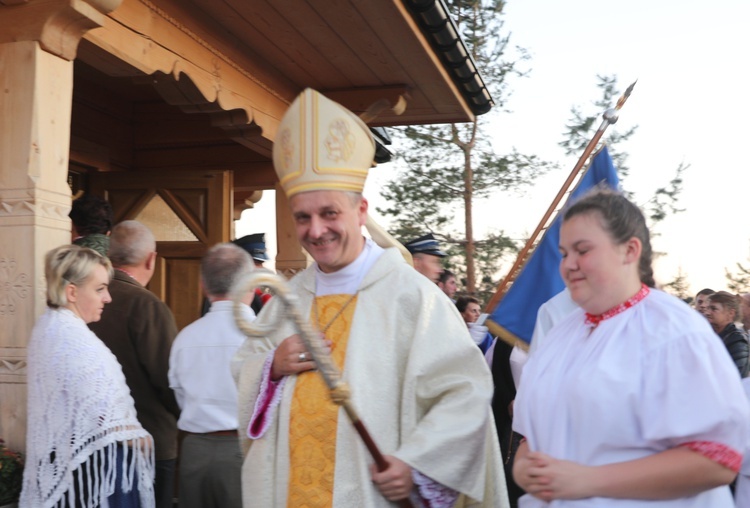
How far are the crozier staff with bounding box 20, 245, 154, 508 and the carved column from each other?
0.13 m

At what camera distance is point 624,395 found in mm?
2188

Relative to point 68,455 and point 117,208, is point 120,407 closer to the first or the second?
point 68,455

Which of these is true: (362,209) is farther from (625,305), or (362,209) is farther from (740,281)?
(740,281)

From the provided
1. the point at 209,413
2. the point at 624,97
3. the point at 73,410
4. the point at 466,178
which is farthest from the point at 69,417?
the point at 466,178

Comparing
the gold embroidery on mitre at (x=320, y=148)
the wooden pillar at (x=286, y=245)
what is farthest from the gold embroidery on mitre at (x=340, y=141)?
the wooden pillar at (x=286, y=245)

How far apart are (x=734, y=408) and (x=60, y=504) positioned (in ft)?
8.69

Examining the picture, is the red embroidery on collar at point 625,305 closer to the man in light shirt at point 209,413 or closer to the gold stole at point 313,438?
the gold stole at point 313,438

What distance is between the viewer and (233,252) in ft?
14.4

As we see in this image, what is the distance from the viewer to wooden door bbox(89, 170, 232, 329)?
6.86m

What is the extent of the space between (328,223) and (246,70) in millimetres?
3097

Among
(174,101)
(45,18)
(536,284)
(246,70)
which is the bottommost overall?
(536,284)

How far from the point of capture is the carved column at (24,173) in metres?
3.56

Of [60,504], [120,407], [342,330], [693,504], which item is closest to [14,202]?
[120,407]

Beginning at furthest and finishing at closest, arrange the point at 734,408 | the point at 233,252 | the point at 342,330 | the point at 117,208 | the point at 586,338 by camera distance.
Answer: the point at 117,208
the point at 233,252
the point at 342,330
the point at 586,338
the point at 734,408
